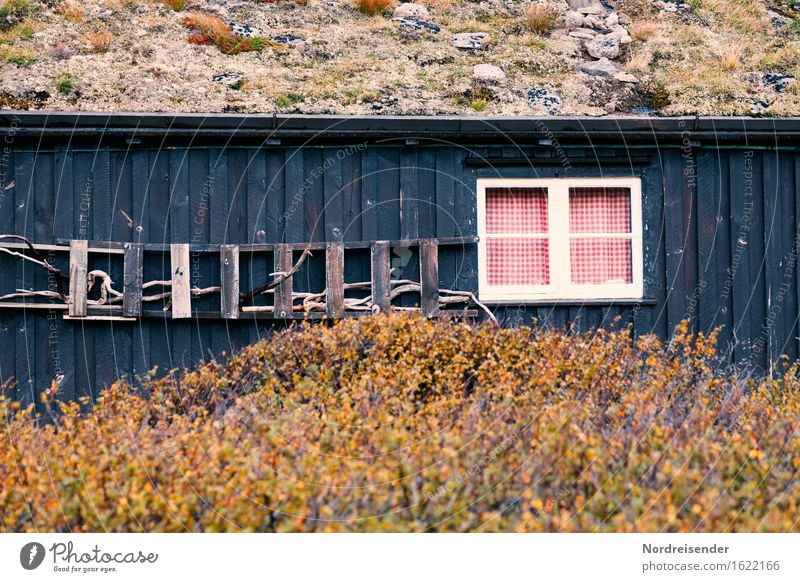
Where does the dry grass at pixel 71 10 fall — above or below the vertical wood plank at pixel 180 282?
above

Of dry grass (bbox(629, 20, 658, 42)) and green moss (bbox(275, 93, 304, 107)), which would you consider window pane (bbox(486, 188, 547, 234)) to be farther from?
dry grass (bbox(629, 20, 658, 42))

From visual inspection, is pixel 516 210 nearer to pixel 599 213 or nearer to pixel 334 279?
A: pixel 599 213

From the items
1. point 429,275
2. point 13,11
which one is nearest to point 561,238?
point 429,275

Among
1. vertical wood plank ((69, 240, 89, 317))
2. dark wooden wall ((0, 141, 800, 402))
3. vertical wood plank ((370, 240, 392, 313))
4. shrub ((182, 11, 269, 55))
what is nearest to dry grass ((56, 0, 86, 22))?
shrub ((182, 11, 269, 55))

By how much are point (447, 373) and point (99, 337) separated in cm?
335

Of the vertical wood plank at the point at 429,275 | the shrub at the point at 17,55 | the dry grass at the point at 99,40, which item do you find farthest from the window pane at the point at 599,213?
the shrub at the point at 17,55

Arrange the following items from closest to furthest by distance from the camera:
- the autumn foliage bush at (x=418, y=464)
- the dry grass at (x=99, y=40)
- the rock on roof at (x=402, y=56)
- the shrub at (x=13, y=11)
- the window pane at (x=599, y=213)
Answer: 1. the autumn foliage bush at (x=418, y=464)
2. the window pane at (x=599, y=213)
3. the rock on roof at (x=402, y=56)
4. the dry grass at (x=99, y=40)
5. the shrub at (x=13, y=11)

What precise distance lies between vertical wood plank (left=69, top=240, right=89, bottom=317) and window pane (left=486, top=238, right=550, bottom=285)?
3.87 metres

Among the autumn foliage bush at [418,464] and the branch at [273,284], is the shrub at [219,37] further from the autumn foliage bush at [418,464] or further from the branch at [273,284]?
the autumn foliage bush at [418,464]

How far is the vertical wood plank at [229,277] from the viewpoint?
284 inches

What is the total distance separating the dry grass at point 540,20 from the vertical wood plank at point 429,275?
3.80 metres

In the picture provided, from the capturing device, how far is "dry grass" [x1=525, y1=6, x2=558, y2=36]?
9.55 m

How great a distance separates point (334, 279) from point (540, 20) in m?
4.68
